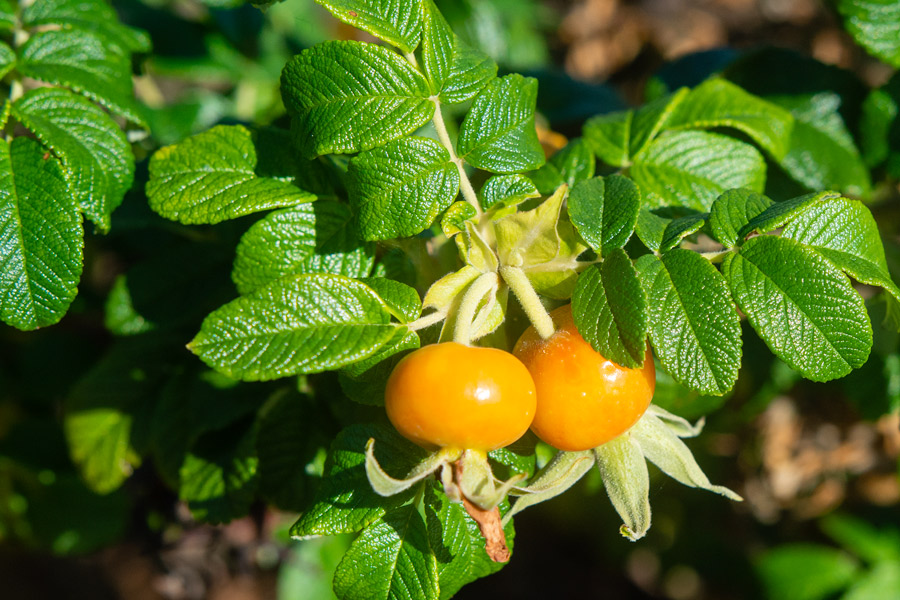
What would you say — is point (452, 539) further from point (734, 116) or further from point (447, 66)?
point (734, 116)

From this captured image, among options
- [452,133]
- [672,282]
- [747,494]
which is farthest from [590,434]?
[747,494]

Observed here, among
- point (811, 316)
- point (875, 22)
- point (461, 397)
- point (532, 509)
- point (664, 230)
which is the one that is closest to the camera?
point (461, 397)

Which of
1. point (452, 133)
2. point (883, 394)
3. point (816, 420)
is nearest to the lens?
point (883, 394)

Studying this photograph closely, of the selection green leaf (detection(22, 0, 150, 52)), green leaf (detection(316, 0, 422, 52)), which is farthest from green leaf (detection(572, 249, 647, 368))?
green leaf (detection(22, 0, 150, 52))

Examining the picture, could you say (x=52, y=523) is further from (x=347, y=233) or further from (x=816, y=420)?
(x=816, y=420)

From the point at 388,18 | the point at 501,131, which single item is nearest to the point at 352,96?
the point at 388,18
